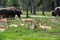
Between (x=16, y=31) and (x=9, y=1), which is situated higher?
(x=16, y=31)

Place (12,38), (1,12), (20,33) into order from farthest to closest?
(1,12)
(20,33)
(12,38)

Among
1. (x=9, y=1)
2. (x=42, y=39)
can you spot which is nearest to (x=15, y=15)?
(x=42, y=39)

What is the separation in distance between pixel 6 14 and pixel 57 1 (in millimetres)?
31611

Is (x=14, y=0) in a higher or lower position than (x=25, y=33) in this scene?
lower

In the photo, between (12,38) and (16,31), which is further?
(16,31)

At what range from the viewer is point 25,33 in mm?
14477

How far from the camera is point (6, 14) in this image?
2948 cm

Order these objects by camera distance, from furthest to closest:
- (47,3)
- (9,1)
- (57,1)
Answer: (9,1) → (47,3) → (57,1)

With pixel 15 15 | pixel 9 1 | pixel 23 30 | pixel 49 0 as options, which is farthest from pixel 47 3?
pixel 23 30

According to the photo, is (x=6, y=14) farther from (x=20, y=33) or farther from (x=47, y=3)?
(x=47, y=3)

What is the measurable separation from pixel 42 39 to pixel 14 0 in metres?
61.9

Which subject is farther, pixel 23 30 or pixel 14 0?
pixel 14 0

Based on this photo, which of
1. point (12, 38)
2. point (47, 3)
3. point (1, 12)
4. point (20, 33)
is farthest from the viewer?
point (47, 3)

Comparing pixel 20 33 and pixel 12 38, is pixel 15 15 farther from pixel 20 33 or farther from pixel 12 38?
pixel 12 38
